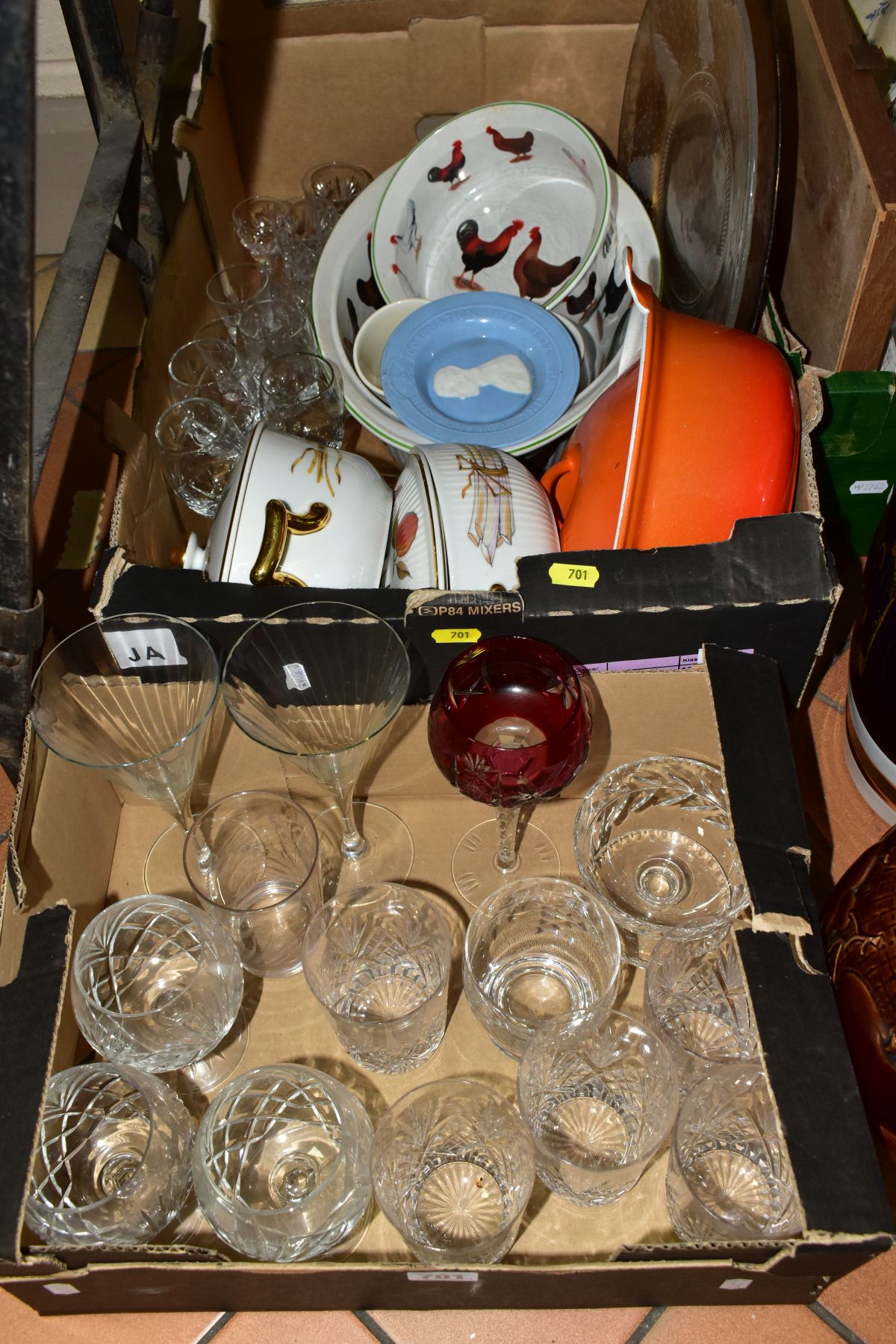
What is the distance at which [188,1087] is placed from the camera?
63 cm

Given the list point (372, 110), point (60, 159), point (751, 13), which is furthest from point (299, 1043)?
point (60, 159)

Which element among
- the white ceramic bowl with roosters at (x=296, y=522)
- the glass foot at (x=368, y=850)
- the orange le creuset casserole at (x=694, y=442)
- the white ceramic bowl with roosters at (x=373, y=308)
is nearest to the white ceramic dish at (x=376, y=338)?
the white ceramic bowl with roosters at (x=373, y=308)

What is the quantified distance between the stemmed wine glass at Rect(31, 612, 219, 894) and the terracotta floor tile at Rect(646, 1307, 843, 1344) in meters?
0.42

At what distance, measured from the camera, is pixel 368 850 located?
72cm

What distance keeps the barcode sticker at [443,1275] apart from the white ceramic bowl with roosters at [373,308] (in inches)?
21.8

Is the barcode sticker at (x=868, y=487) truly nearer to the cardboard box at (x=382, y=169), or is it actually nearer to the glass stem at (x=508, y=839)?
the cardboard box at (x=382, y=169)

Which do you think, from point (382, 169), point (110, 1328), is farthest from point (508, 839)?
point (382, 169)

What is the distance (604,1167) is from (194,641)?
383 millimetres

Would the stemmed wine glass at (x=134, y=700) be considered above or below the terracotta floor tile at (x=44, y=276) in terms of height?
below

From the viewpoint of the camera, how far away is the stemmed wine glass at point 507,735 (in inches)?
23.0

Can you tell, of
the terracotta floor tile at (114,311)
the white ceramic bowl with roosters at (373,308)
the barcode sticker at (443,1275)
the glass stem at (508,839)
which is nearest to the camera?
the barcode sticker at (443,1275)

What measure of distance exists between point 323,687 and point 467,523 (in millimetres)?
146

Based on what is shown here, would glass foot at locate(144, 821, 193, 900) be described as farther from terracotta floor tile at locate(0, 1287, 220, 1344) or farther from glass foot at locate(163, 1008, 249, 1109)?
terracotta floor tile at locate(0, 1287, 220, 1344)

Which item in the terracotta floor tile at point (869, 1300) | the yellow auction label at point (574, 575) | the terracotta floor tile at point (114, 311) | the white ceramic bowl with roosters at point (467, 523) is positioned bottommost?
the terracotta floor tile at point (869, 1300)
